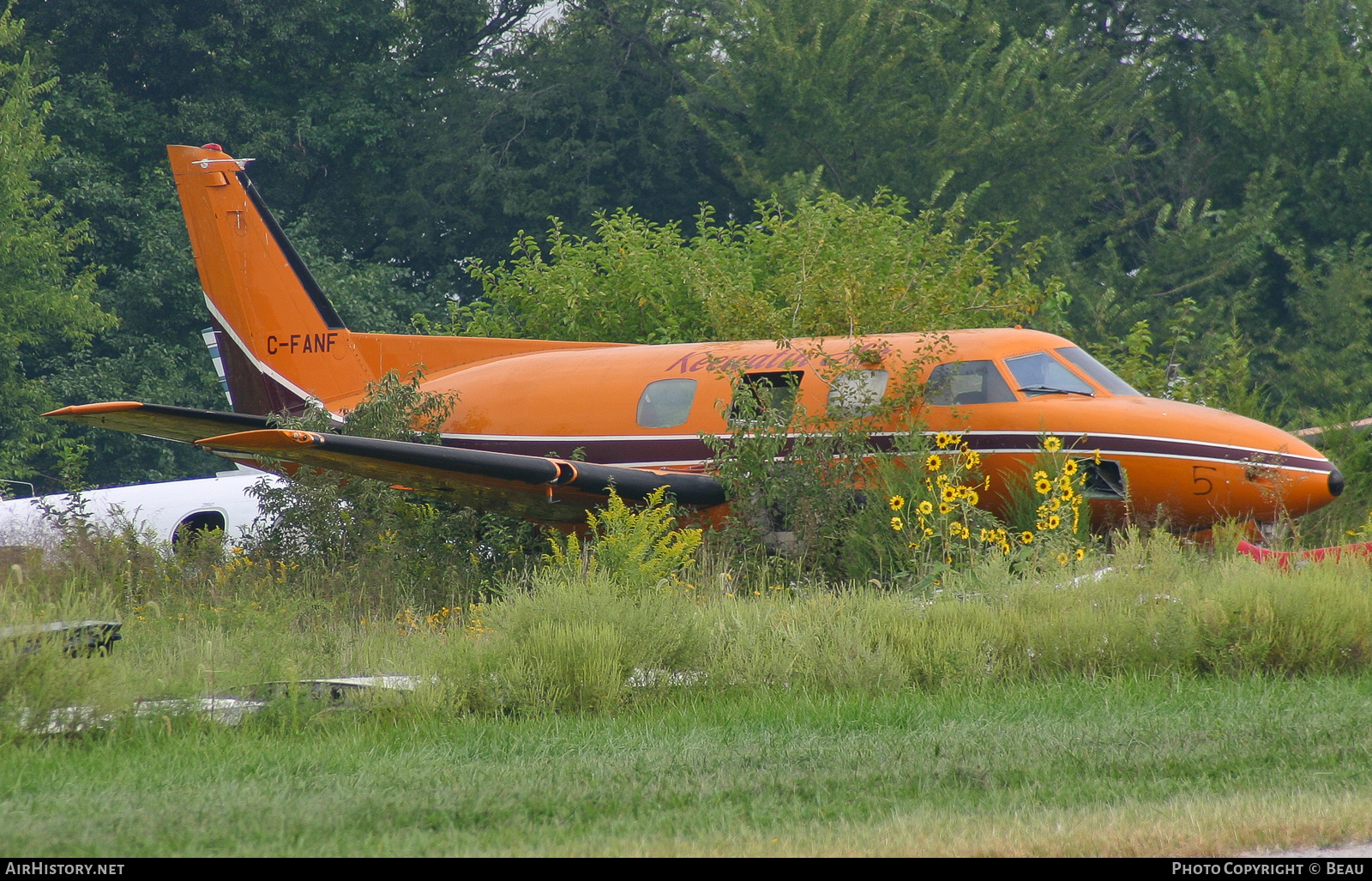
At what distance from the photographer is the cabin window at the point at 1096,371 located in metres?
12.1

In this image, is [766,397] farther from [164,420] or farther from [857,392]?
[164,420]

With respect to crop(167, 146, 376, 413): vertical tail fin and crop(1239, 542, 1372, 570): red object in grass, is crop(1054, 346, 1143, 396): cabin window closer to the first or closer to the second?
crop(1239, 542, 1372, 570): red object in grass

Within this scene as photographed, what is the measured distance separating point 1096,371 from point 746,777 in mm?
7765

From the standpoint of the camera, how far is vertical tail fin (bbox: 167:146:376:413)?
15773 mm

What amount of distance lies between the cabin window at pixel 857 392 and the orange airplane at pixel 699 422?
0.06ft

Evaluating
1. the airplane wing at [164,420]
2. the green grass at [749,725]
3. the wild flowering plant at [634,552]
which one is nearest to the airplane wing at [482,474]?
the airplane wing at [164,420]

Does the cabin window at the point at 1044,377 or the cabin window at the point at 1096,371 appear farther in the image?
the cabin window at the point at 1096,371

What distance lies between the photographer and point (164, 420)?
11758 mm

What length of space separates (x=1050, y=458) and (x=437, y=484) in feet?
17.5

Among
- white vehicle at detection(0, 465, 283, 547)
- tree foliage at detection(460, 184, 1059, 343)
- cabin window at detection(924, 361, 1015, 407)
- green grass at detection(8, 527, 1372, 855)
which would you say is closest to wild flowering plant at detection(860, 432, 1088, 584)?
cabin window at detection(924, 361, 1015, 407)

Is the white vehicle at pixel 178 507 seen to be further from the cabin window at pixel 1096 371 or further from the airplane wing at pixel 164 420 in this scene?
the cabin window at pixel 1096 371

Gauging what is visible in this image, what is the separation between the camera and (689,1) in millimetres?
37000

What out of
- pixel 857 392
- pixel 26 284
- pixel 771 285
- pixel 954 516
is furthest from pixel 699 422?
pixel 26 284
